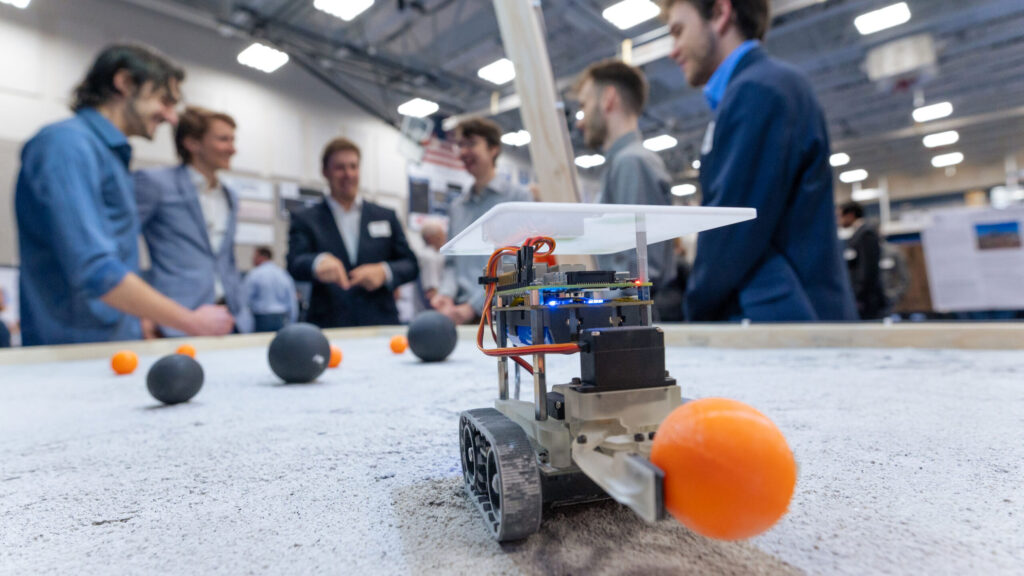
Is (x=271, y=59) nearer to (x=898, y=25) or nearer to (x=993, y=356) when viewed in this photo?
(x=993, y=356)

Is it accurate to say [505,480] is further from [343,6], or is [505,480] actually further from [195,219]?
[343,6]

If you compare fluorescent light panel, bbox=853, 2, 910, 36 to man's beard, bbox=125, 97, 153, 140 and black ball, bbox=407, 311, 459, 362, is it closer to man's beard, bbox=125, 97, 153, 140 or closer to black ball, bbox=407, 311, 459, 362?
black ball, bbox=407, 311, 459, 362

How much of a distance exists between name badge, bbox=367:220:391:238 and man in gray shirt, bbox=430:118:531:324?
840 millimetres

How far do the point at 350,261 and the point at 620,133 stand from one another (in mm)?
3198

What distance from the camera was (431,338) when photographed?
211 cm

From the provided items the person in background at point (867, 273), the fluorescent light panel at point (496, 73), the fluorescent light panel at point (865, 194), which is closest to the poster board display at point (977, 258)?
the person in background at point (867, 273)

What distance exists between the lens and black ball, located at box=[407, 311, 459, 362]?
2109mm

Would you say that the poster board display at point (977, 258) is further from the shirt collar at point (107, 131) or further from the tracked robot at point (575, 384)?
the shirt collar at point (107, 131)

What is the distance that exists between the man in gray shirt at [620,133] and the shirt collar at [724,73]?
0.54 m

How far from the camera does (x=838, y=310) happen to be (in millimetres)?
2312

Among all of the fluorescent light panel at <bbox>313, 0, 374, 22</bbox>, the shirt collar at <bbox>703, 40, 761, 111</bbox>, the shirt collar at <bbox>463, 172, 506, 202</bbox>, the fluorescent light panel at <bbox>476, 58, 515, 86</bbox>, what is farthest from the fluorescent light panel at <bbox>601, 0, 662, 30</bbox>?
the shirt collar at <bbox>703, 40, 761, 111</bbox>

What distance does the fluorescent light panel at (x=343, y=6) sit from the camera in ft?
17.7

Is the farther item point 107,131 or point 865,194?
point 865,194

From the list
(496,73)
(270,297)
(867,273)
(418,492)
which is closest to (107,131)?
(270,297)
